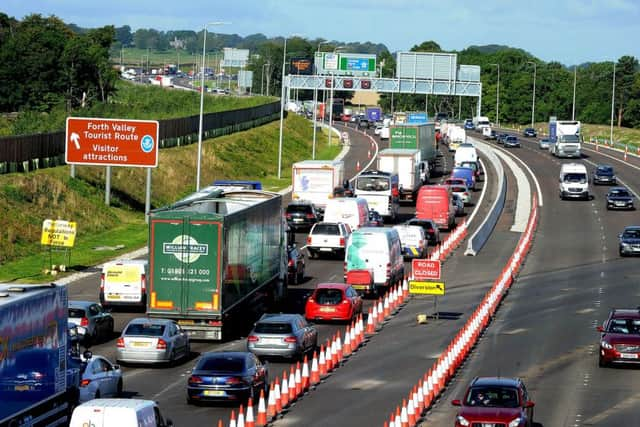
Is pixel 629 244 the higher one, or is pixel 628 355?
pixel 629 244

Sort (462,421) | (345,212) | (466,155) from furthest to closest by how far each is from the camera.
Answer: (466,155) < (345,212) < (462,421)

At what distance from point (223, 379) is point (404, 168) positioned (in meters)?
55.7

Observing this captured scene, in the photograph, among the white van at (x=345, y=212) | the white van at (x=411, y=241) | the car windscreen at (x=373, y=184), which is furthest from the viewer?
the car windscreen at (x=373, y=184)

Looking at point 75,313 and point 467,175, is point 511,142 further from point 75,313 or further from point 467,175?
point 75,313

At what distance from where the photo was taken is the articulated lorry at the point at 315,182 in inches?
2704

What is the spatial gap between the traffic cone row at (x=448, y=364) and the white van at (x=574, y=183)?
1235 inches

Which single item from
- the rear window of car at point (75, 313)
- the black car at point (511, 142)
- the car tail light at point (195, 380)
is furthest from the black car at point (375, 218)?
the black car at point (511, 142)

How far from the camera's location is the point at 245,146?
11131 centimetres

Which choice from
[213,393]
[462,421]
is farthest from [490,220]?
[462,421]

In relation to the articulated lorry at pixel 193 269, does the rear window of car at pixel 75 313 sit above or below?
below

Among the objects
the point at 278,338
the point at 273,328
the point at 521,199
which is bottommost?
the point at 278,338

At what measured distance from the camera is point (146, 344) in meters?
33.3

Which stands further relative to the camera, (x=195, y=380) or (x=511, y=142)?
(x=511, y=142)

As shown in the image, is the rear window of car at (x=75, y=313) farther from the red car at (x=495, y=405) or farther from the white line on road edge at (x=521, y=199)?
the white line on road edge at (x=521, y=199)
